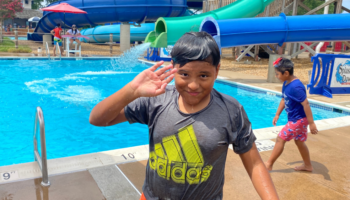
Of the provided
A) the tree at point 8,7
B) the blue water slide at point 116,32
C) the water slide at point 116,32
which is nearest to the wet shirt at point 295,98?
the water slide at point 116,32

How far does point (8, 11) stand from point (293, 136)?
40410 mm

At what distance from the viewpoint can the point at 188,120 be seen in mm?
1489

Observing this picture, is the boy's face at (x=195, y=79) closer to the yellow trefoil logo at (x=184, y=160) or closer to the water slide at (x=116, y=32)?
the yellow trefoil logo at (x=184, y=160)

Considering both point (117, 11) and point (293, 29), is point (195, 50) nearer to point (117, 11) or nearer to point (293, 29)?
point (293, 29)

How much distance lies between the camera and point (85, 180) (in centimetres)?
339

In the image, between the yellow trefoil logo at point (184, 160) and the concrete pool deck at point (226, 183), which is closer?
the yellow trefoil logo at point (184, 160)

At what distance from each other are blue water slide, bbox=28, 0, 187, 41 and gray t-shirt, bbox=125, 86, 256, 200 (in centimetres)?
2041

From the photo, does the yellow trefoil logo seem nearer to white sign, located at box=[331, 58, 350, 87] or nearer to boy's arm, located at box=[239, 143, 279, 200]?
boy's arm, located at box=[239, 143, 279, 200]

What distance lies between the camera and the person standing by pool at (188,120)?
4.73 feet

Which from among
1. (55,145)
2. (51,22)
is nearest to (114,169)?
(55,145)

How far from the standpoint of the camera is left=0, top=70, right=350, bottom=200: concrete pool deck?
314 cm

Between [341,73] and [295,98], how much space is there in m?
6.73

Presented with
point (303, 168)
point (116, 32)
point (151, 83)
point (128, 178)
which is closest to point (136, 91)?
point (151, 83)

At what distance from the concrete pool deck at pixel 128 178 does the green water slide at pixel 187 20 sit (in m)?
10.2
